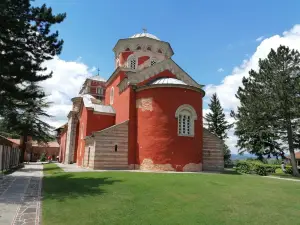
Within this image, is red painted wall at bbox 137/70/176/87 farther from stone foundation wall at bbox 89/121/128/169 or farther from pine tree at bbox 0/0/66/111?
pine tree at bbox 0/0/66/111

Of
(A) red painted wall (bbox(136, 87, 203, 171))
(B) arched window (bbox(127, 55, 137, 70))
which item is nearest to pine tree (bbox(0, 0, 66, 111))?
(A) red painted wall (bbox(136, 87, 203, 171))

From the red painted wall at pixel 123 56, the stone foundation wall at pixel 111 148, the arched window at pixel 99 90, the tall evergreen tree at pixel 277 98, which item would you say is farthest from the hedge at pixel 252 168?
the arched window at pixel 99 90

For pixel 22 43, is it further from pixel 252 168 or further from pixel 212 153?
pixel 252 168

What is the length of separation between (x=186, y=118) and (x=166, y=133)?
227 cm

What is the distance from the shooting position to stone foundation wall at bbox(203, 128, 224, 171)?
72.1ft

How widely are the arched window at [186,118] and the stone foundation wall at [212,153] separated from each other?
3.46m

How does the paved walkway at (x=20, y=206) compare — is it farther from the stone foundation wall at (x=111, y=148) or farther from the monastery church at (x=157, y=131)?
the monastery church at (x=157, y=131)

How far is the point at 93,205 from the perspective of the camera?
313 inches

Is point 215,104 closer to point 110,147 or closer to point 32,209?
point 110,147

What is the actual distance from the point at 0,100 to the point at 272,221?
14.0m

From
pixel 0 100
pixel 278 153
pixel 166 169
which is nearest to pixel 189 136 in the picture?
pixel 166 169

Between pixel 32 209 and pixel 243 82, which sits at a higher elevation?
pixel 243 82

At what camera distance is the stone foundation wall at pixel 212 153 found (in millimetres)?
21969

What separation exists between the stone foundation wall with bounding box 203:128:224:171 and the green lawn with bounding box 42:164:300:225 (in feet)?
34.7
